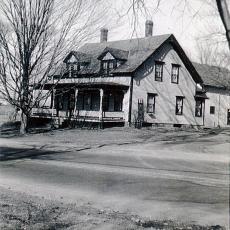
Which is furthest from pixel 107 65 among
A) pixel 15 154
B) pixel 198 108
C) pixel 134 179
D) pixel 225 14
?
pixel 225 14

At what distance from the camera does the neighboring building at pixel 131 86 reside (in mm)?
34000

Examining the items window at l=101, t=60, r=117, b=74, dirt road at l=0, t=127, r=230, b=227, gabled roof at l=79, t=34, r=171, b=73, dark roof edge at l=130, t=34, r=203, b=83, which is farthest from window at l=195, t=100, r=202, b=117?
dirt road at l=0, t=127, r=230, b=227

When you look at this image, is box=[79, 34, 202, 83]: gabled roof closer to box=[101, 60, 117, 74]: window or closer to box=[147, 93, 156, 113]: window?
box=[101, 60, 117, 74]: window

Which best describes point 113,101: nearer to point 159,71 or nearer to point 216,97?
point 159,71

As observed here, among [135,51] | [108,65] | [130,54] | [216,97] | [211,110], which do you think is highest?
[135,51]

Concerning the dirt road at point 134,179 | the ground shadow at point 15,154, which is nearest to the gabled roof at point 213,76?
the dirt road at point 134,179

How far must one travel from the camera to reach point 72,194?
9.48m

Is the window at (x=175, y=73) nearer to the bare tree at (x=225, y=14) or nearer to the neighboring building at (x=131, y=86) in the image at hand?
the neighboring building at (x=131, y=86)

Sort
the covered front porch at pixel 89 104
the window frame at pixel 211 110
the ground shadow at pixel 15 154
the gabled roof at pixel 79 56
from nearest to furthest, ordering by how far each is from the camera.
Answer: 1. the ground shadow at pixel 15 154
2. the covered front porch at pixel 89 104
3. the gabled roof at pixel 79 56
4. the window frame at pixel 211 110

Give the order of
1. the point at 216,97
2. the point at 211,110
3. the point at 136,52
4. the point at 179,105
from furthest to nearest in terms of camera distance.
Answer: the point at 216,97 → the point at 211,110 → the point at 179,105 → the point at 136,52

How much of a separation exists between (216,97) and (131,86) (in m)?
14.9

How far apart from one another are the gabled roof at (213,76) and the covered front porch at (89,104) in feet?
Answer: 40.7

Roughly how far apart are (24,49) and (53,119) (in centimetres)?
1008

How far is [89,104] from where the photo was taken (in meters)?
37.3
